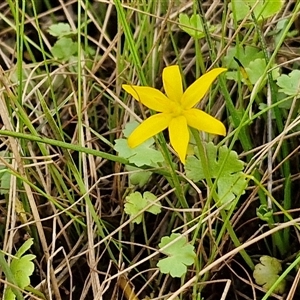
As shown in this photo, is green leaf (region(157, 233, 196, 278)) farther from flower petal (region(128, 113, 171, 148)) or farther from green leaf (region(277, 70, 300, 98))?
green leaf (region(277, 70, 300, 98))

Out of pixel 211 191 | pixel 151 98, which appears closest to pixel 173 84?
pixel 151 98

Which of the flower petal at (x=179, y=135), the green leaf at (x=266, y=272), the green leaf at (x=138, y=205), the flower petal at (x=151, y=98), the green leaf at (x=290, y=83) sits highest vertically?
the flower petal at (x=151, y=98)

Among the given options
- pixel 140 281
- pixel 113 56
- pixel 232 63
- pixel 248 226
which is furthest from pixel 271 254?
pixel 113 56

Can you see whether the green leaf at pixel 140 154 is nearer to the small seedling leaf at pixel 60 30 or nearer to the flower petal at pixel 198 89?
the flower petal at pixel 198 89

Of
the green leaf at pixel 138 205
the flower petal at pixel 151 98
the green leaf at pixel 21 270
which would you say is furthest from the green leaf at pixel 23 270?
the flower petal at pixel 151 98

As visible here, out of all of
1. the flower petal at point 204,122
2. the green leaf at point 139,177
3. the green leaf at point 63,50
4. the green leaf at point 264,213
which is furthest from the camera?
the green leaf at point 63,50

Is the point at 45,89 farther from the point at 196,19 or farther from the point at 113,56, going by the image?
the point at 196,19

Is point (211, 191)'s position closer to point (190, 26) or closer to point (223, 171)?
point (223, 171)

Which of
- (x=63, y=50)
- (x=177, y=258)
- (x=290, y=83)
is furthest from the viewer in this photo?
(x=63, y=50)
